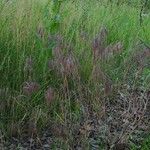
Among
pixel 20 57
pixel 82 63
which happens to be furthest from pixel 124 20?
pixel 20 57

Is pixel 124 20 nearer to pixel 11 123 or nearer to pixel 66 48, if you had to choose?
pixel 66 48

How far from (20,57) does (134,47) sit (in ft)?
3.81

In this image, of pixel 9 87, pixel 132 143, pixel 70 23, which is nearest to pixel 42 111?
pixel 9 87

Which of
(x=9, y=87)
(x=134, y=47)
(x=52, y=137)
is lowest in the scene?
(x=52, y=137)

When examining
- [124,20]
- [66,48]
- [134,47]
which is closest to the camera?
A: [66,48]

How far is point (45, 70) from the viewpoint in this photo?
9.32 feet

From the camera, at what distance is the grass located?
8.34 ft

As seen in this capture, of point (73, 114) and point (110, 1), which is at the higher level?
point (110, 1)

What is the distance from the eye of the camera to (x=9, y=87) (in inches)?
106

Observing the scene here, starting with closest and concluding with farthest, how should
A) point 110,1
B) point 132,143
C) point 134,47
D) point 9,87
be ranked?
point 132,143 < point 9,87 < point 134,47 < point 110,1

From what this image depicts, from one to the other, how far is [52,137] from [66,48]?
0.71m

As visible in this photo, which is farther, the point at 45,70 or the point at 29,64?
the point at 45,70

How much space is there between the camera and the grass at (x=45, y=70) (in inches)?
100

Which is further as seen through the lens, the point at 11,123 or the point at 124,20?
the point at 124,20
